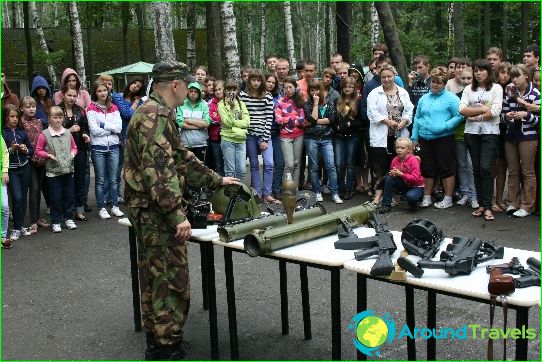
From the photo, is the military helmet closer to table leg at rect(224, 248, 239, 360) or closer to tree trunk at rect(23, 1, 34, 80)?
table leg at rect(224, 248, 239, 360)

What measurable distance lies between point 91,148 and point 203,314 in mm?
4287

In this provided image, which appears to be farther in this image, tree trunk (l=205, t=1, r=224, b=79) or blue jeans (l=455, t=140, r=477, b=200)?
tree trunk (l=205, t=1, r=224, b=79)

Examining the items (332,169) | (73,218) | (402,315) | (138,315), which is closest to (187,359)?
(138,315)

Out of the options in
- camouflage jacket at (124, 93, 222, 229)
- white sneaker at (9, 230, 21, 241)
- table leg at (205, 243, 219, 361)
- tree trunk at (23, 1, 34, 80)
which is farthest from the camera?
tree trunk at (23, 1, 34, 80)

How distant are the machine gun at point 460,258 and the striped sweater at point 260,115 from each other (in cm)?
616

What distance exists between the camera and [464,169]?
918 cm

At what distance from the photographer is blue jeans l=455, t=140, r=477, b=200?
Result: 361 inches

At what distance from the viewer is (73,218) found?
9070 millimetres

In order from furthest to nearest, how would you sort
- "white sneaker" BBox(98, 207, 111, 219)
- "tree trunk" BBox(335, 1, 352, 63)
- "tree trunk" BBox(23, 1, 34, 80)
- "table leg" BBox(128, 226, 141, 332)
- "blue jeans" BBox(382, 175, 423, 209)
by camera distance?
"tree trunk" BBox(23, 1, 34, 80) → "tree trunk" BBox(335, 1, 352, 63) → "white sneaker" BBox(98, 207, 111, 219) → "blue jeans" BBox(382, 175, 423, 209) → "table leg" BBox(128, 226, 141, 332)

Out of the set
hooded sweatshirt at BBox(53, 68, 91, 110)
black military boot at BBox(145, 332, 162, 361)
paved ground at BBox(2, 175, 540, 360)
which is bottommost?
paved ground at BBox(2, 175, 540, 360)

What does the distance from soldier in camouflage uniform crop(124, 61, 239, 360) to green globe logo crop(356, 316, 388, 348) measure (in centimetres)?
122

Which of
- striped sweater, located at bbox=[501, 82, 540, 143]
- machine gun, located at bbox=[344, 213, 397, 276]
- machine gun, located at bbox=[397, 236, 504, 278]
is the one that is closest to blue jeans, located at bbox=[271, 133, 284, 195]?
striped sweater, located at bbox=[501, 82, 540, 143]

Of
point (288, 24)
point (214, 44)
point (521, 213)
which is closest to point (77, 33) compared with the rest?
point (214, 44)

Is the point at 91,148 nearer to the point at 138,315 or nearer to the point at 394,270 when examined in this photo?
the point at 138,315
